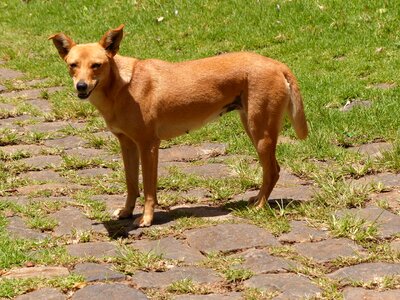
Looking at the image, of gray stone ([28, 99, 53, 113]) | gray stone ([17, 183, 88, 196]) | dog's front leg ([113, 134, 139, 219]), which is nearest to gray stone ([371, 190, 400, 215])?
dog's front leg ([113, 134, 139, 219])

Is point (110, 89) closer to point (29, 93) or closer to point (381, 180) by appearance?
point (381, 180)

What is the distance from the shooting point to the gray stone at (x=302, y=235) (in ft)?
18.8

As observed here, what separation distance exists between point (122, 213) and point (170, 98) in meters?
0.98

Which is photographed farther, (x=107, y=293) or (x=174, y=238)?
(x=174, y=238)

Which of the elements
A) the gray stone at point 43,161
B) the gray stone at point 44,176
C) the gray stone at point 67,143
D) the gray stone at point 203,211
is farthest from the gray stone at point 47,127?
the gray stone at point 203,211

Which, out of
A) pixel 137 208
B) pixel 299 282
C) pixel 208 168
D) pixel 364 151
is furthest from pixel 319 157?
pixel 299 282

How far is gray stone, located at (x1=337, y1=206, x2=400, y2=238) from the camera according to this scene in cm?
574

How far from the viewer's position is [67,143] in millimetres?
8703

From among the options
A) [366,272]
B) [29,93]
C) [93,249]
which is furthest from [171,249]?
[29,93]

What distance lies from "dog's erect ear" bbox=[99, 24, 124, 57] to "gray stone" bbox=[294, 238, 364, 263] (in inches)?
82.9

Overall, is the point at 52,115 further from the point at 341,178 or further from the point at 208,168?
the point at 341,178

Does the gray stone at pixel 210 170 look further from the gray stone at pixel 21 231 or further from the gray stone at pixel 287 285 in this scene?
the gray stone at pixel 287 285

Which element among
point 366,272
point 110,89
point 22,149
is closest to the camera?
point 366,272

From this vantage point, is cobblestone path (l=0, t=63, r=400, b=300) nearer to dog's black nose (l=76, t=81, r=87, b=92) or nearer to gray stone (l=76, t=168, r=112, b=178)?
gray stone (l=76, t=168, r=112, b=178)
